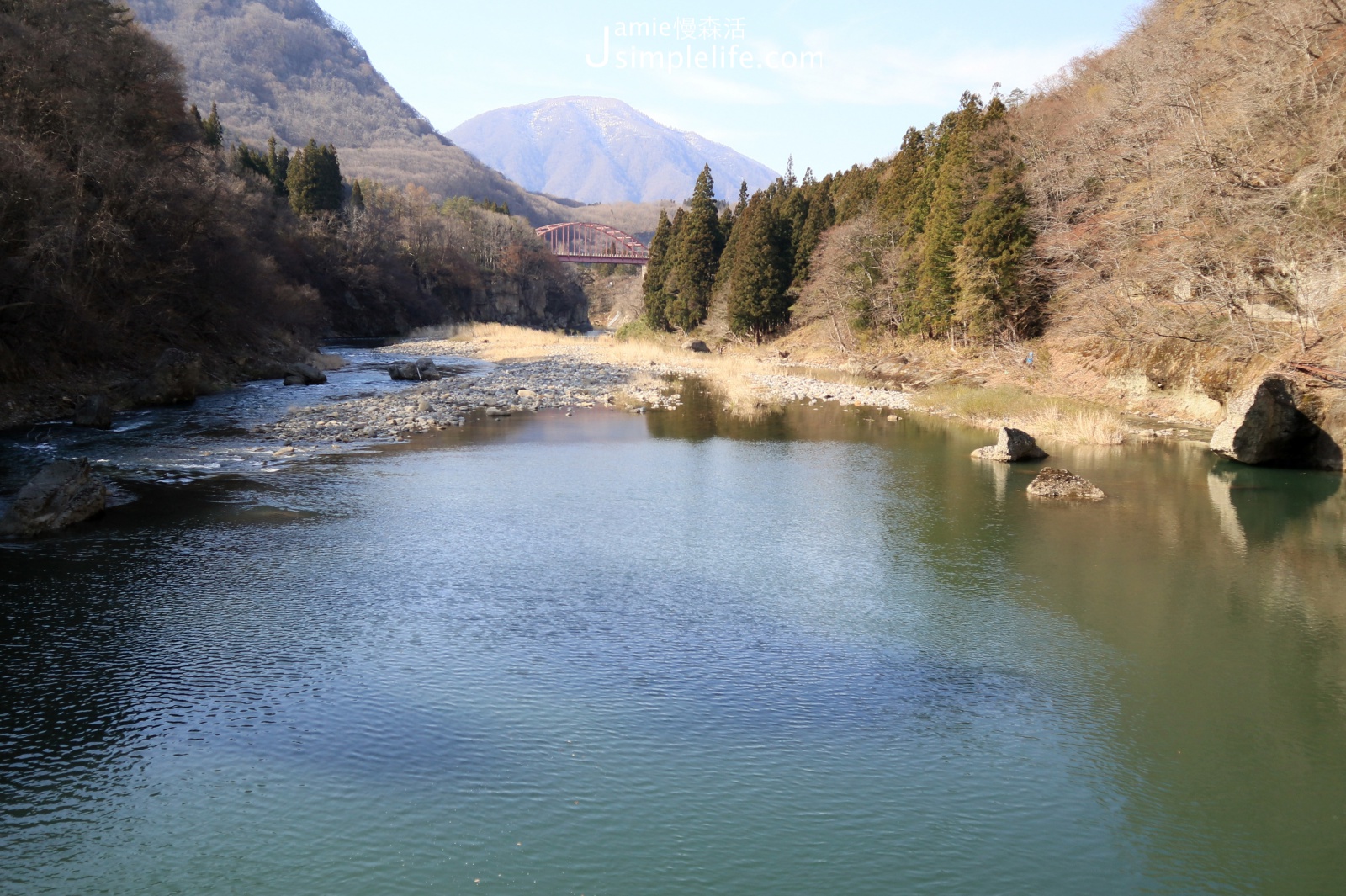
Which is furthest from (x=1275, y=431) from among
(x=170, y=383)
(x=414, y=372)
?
(x=414, y=372)

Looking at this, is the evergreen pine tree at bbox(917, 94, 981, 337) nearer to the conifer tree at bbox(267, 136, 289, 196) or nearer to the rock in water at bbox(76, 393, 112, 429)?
the rock in water at bbox(76, 393, 112, 429)

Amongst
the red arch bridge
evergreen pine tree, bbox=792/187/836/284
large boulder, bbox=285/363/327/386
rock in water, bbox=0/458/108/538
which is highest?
the red arch bridge

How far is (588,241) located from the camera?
149000mm

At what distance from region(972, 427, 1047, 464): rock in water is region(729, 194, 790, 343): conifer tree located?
Result: 31825mm

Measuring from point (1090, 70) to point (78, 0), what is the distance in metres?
35.8

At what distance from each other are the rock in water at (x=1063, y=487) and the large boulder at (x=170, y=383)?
894 inches

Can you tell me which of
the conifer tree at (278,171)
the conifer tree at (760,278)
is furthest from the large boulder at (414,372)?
the conifer tree at (278,171)

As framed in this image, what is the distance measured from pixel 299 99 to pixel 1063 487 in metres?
191

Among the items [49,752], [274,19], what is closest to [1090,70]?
[49,752]

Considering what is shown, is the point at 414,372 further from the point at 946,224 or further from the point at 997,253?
the point at 997,253

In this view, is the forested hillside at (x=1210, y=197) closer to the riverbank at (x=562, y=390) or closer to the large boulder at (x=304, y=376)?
the riverbank at (x=562, y=390)

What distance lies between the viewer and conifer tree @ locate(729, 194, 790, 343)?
4928cm

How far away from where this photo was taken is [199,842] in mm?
5137

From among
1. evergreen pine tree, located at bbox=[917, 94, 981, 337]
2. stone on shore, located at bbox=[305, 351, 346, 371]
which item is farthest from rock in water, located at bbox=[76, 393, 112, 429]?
evergreen pine tree, located at bbox=[917, 94, 981, 337]
